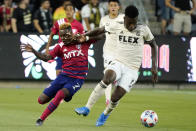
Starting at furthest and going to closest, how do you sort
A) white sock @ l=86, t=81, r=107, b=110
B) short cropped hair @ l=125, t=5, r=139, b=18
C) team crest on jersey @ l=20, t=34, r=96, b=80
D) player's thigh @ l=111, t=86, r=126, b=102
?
team crest on jersey @ l=20, t=34, r=96, b=80, white sock @ l=86, t=81, r=107, b=110, player's thigh @ l=111, t=86, r=126, b=102, short cropped hair @ l=125, t=5, r=139, b=18

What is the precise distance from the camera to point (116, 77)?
11.6 metres

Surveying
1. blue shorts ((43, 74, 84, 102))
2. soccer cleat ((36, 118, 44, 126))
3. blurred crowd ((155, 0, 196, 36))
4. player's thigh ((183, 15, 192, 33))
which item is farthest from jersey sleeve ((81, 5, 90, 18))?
soccer cleat ((36, 118, 44, 126))

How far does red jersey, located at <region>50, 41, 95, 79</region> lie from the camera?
39.2ft

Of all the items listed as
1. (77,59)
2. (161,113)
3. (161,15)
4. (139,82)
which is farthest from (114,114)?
(161,15)

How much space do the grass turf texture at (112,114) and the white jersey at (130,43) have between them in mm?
1235

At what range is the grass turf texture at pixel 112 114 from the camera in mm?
11586

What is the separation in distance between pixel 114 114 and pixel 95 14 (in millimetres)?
7796

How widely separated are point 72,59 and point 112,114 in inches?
96.3

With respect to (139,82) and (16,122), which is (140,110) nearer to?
(16,122)

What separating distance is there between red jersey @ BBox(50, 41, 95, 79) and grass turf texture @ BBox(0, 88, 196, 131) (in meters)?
0.96

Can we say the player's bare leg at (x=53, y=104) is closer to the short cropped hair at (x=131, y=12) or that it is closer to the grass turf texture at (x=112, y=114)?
the grass turf texture at (x=112, y=114)

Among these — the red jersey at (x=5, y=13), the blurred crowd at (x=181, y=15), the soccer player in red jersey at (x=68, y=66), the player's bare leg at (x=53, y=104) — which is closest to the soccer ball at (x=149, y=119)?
the soccer player in red jersey at (x=68, y=66)

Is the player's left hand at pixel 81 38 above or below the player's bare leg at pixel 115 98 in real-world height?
above

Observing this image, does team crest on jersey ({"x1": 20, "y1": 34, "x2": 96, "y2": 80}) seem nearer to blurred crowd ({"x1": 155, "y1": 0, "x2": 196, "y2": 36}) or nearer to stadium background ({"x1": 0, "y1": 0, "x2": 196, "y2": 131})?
stadium background ({"x1": 0, "y1": 0, "x2": 196, "y2": 131})
